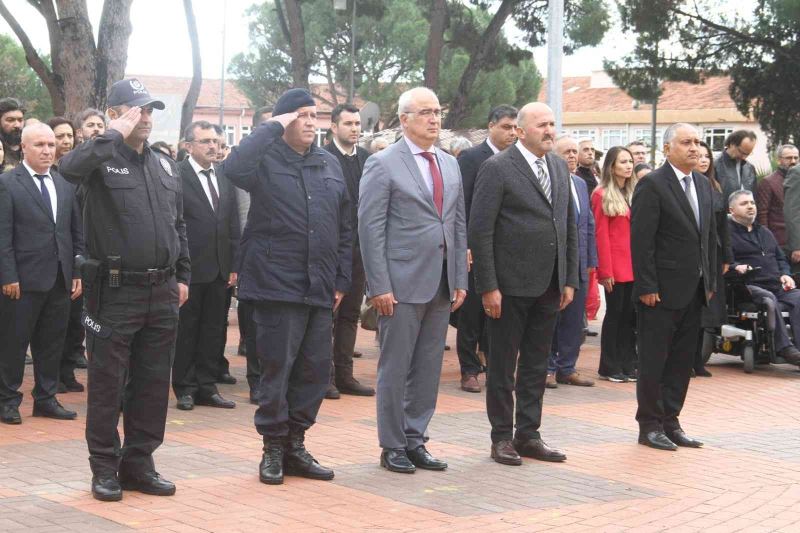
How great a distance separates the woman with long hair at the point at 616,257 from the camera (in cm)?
1232

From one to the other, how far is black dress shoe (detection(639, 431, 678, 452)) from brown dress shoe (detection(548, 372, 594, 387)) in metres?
2.93

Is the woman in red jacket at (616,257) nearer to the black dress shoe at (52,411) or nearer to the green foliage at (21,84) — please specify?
the black dress shoe at (52,411)

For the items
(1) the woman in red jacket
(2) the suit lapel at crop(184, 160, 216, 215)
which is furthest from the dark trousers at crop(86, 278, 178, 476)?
(1) the woman in red jacket

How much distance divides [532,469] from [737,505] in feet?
4.33

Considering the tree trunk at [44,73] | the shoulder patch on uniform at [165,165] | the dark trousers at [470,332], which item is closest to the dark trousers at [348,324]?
the dark trousers at [470,332]

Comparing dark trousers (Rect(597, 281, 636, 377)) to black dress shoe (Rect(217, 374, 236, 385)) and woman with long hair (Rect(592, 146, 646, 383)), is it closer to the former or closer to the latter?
woman with long hair (Rect(592, 146, 646, 383))

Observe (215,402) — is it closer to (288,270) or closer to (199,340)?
(199,340)

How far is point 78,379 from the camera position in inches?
455

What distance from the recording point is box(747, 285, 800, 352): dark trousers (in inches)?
512

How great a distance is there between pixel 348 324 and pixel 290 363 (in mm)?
3747

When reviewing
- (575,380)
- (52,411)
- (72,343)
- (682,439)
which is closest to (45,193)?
(52,411)

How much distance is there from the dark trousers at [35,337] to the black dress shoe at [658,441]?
423 cm

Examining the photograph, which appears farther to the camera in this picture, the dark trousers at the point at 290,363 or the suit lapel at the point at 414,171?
the suit lapel at the point at 414,171

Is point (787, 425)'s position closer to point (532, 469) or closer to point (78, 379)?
point (532, 469)
